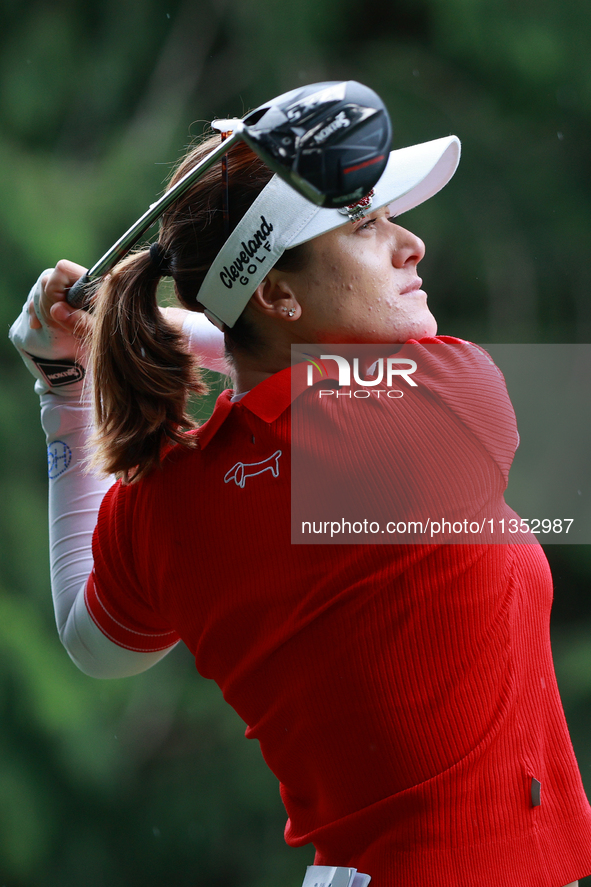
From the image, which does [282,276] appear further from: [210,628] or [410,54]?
[410,54]

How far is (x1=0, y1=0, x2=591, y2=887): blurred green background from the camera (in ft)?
7.35

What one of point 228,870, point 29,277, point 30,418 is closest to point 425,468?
point 29,277

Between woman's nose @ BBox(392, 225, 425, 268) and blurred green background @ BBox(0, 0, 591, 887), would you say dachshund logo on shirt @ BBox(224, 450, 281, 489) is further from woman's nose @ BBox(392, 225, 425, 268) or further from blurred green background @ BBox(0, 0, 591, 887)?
blurred green background @ BBox(0, 0, 591, 887)

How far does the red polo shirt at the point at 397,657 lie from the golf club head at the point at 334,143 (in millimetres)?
183

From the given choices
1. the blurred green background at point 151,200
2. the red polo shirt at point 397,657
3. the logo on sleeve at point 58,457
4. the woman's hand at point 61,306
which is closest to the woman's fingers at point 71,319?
the woman's hand at point 61,306

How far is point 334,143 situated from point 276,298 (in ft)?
0.68

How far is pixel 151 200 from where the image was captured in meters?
2.30

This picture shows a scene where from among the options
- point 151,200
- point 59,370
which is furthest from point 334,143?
point 151,200

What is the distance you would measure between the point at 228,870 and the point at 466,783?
2137 millimetres

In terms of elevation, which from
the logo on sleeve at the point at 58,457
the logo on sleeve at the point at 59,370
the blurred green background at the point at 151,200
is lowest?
the blurred green background at the point at 151,200

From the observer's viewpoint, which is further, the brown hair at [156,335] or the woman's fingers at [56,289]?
the woman's fingers at [56,289]

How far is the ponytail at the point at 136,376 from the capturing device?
0.83m

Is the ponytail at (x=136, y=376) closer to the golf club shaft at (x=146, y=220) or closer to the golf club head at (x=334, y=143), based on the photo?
the golf club shaft at (x=146, y=220)

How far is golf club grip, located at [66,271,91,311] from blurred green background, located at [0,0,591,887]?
1.23 m
